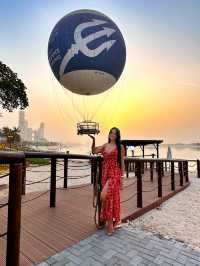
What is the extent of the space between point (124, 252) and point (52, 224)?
53.2 inches

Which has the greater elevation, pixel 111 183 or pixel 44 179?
pixel 111 183

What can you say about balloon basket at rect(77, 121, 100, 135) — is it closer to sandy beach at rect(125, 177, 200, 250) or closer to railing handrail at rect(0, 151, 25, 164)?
sandy beach at rect(125, 177, 200, 250)

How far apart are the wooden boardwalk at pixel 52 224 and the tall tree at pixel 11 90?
2396 cm

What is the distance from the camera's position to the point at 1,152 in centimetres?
167

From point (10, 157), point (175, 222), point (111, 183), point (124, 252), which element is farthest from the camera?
point (175, 222)

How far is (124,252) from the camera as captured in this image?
9.65ft

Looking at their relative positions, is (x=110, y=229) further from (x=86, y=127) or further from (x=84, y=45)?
(x=86, y=127)

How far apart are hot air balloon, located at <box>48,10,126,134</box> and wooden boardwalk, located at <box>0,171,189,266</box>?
7361 millimetres

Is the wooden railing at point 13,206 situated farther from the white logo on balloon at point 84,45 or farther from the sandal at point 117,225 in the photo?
the white logo on balloon at point 84,45

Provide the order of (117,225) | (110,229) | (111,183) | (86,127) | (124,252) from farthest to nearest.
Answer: (86,127) → (117,225) → (111,183) → (110,229) → (124,252)

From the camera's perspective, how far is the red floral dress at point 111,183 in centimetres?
364

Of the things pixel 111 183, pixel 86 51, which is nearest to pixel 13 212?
pixel 111 183

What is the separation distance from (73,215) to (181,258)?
80.3 inches

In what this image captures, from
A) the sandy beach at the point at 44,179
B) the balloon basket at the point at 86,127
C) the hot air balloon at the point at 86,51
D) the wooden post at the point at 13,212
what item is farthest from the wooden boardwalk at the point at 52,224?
the balloon basket at the point at 86,127
